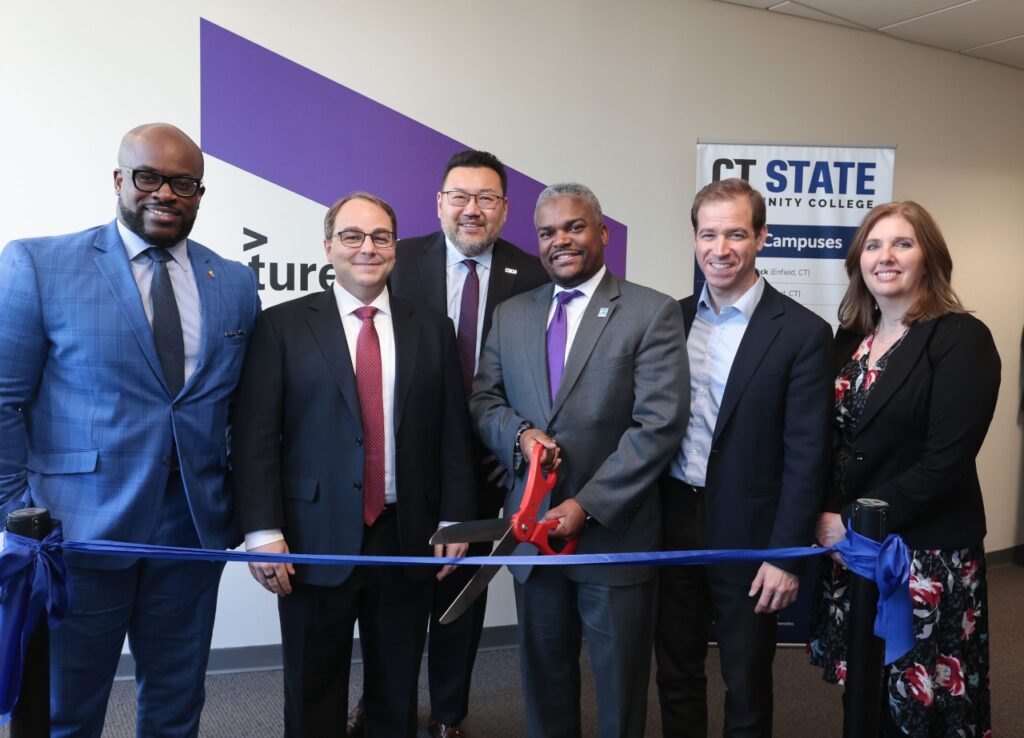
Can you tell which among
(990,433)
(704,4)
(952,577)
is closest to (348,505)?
(952,577)

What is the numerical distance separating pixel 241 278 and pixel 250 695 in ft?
6.55

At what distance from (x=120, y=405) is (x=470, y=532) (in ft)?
2.97

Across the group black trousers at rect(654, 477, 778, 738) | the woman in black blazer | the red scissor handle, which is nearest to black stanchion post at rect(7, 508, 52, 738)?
the red scissor handle

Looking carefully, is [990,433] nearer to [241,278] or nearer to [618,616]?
[618,616]

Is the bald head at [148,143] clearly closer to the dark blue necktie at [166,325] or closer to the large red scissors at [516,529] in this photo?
the dark blue necktie at [166,325]

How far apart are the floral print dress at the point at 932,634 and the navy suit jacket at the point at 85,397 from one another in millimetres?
1806

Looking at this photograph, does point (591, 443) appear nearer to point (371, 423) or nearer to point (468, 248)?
point (371, 423)

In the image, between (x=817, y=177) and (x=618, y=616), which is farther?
(x=817, y=177)

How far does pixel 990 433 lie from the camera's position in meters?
5.32

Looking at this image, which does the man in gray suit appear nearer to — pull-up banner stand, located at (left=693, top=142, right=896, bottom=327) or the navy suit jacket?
the navy suit jacket

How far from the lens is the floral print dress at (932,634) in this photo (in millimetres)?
2258

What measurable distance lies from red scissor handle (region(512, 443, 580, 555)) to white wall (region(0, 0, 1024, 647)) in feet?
6.65

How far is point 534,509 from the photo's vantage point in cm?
206

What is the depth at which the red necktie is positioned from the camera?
2.25m
